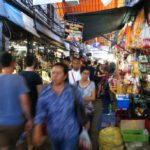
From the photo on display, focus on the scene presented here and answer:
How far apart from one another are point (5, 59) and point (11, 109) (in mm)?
742

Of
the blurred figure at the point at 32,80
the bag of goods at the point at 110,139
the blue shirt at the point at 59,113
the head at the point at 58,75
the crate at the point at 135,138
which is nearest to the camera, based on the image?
the blue shirt at the point at 59,113

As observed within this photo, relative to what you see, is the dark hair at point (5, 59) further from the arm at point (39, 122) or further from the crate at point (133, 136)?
the crate at point (133, 136)

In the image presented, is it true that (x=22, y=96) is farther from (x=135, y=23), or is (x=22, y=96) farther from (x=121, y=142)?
(x=135, y=23)

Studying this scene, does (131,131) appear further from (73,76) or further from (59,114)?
(59,114)

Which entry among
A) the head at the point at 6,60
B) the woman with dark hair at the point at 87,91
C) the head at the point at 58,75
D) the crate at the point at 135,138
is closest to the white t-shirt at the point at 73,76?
the woman with dark hair at the point at 87,91

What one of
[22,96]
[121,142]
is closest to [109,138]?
[121,142]

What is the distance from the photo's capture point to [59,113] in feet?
16.2

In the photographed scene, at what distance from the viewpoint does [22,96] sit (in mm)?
5547

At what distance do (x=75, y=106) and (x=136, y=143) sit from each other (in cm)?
332

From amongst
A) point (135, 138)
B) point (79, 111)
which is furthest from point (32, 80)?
point (79, 111)

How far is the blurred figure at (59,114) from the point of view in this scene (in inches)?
194

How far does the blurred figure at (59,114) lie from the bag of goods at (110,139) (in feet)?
9.33

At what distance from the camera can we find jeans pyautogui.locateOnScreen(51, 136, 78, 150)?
4.96m

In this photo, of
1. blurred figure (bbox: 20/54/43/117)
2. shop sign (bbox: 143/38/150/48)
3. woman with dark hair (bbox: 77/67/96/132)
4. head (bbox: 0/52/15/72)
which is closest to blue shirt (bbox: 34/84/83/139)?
head (bbox: 0/52/15/72)
